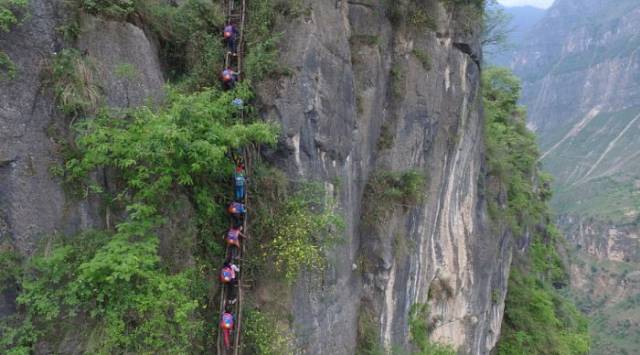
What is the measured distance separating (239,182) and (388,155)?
4329mm

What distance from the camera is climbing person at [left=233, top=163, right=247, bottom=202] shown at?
741 centimetres

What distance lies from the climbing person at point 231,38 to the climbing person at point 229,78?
1.75ft

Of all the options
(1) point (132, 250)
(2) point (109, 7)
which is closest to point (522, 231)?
(1) point (132, 250)

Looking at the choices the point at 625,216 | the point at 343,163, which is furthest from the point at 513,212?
the point at 625,216

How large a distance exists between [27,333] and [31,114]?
9.83 ft

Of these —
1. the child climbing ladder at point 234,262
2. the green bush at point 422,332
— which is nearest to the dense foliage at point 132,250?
the child climbing ladder at point 234,262

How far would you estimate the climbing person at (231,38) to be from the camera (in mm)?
8461

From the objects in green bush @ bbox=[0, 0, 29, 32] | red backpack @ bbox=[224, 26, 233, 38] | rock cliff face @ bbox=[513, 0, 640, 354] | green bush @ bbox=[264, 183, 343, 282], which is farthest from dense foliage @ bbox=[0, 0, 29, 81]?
rock cliff face @ bbox=[513, 0, 640, 354]

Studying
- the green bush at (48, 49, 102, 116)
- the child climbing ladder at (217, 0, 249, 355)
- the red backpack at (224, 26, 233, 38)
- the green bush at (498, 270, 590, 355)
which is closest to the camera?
the green bush at (48, 49, 102, 116)

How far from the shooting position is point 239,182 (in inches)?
292

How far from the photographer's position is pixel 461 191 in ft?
44.1

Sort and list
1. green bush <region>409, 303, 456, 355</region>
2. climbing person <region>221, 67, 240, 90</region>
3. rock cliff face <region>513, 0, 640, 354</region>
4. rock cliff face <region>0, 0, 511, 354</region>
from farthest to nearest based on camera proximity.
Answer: rock cliff face <region>513, 0, 640, 354</region>
green bush <region>409, 303, 456, 355</region>
climbing person <region>221, 67, 240, 90</region>
rock cliff face <region>0, 0, 511, 354</region>

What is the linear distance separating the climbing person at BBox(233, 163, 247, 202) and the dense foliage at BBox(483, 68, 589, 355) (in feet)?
37.1

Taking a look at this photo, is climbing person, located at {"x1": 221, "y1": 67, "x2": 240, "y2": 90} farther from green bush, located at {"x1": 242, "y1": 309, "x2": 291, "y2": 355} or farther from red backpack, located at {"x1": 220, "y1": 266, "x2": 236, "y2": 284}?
green bush, located at {"x1": 242, "y1": 309, "x2": 291, "y2": 355}
